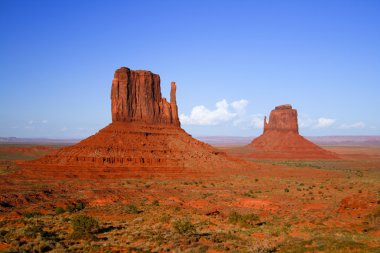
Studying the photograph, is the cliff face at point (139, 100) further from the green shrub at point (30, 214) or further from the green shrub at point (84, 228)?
the green shrub at point (84, 228)

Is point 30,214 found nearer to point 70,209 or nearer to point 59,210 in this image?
point 59,210

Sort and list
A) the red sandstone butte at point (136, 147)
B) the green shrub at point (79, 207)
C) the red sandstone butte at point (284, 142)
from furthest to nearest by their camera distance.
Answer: the red sandstone butte at point (284, 142), the red sandstone butte at point (136, 147), the green shrub at point (79, 207)

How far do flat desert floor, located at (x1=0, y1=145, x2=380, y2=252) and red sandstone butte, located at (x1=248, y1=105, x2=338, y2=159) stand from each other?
65480 millimetres

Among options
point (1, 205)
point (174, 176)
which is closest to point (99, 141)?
point (174, 176)

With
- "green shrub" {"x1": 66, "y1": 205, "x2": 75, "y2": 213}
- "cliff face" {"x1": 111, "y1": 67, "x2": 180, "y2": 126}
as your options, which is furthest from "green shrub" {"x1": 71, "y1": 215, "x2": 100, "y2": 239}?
"cliff face" {"x1": 111, "y1": 67, "x2": 180, "y2": 126}

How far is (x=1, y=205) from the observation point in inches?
1120

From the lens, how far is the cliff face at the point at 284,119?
120 m

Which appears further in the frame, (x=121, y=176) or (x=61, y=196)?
(x=121, y=176)

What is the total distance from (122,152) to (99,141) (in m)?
4.25

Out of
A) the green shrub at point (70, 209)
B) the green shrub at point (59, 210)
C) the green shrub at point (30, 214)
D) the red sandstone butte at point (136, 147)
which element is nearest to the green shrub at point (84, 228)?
the green shrub at point (30, 214)

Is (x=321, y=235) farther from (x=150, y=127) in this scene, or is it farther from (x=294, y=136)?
(x=294, y=136)

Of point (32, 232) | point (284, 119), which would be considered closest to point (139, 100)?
point (32, 232)

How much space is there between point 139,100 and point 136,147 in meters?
Answer: 10.6

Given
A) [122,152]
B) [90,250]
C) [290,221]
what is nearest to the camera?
[90,250]
